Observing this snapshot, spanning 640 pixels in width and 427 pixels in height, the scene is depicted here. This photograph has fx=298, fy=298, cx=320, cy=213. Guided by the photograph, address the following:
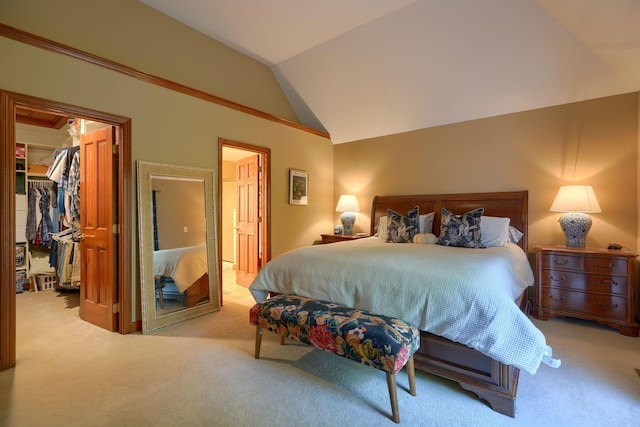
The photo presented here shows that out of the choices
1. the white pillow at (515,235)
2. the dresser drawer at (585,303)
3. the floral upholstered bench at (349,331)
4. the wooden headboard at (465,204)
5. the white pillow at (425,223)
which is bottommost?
the dresser drawer at (585,303)

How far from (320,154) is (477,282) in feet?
12.4

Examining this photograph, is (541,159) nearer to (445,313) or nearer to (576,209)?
(576,209)

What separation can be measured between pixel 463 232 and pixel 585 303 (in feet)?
4.33

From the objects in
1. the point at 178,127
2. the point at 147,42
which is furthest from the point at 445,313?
the point at 147,42

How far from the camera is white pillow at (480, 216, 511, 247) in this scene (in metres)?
3.29

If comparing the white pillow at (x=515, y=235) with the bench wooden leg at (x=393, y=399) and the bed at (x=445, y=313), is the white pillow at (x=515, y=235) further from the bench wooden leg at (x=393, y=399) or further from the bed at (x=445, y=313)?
the bench wooden leg at (x=393, y=399)

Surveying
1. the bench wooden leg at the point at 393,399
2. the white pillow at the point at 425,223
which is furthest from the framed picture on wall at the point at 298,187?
the bench wooden leg at the point at 393,399

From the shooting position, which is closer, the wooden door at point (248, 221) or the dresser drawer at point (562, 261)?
Result: the dresser drawer at point (562, 261)

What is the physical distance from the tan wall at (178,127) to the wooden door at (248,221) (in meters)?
0.29

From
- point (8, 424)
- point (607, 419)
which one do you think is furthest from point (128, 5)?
point (607, 419)

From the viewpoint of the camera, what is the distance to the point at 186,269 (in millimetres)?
3348

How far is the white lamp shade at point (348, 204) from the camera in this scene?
4.88m

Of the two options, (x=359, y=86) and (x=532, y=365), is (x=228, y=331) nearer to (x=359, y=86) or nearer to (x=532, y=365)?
(x=532, y=365)

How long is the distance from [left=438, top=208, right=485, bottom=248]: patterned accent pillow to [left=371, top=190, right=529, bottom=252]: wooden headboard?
23.3 inches
